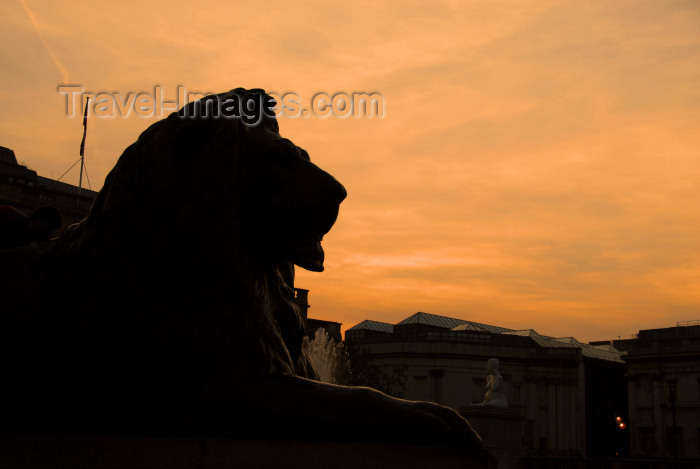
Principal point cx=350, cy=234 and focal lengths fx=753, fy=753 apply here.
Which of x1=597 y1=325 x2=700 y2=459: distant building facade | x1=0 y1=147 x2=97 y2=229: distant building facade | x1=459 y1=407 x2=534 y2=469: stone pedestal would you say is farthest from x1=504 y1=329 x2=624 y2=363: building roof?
x1=0 y1=147 x2=97 y2=229: distant building facade

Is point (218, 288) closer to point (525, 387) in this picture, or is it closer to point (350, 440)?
point (350, 440)

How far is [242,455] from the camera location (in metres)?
2.51

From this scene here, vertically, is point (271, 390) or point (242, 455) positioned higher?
point (271, 390)

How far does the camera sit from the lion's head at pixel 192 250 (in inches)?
104

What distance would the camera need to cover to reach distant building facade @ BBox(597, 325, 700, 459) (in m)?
58.2

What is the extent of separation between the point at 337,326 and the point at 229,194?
65.4 metres

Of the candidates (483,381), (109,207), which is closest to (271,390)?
(109,207)

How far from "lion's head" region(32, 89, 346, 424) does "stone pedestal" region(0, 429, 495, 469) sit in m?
0.23

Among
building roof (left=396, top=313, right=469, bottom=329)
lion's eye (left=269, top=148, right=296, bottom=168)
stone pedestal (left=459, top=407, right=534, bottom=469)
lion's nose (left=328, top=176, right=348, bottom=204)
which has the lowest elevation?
stone pedestal (left=459, top=407, right=534, bottom=469)

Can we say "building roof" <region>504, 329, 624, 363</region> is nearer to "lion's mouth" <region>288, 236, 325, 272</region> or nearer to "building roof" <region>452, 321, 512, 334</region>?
"building roof" <region>452, 321, 512, 334</region>

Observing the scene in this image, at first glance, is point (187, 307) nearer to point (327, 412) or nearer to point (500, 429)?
point (327, 412)

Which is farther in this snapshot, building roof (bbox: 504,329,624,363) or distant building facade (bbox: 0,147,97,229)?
building roof (bbox: 504,329,624,363)

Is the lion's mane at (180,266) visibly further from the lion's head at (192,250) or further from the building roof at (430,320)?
the building roof at (430,320)

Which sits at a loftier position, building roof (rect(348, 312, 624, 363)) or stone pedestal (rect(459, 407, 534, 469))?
building roof (rect(348, 312, 624, 363))
